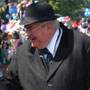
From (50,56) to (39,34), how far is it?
0.25 metres

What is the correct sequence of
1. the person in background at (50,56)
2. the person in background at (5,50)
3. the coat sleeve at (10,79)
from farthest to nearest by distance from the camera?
the person in background at (5,50) → the coat sleeve at (10,79) → the person in background at (50,56)

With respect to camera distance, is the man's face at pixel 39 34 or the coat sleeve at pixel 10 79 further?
the coat sleeve at pixel 10 79

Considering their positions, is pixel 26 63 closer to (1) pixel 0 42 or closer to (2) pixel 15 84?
(2) pixel 15 84

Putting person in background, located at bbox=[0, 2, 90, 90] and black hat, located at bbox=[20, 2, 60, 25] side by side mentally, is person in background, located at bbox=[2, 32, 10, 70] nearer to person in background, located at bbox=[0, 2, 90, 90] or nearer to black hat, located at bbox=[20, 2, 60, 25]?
person in background, located at bbox=[0, 2, 90, 90]

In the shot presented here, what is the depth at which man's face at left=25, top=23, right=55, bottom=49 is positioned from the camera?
2.65 m

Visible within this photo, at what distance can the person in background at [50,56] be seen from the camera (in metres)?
2.65

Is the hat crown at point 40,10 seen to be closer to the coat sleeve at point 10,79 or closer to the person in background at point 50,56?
the person in background at point 50,56

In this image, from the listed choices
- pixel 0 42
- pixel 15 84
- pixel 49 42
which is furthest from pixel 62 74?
pixel 0 42

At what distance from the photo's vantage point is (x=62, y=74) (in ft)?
8.70

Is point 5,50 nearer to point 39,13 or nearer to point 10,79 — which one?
point 10,79

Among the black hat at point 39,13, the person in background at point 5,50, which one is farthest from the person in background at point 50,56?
the person in background at point 5,50

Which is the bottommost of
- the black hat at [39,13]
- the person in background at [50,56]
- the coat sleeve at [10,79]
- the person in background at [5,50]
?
the person in background at [5,50]

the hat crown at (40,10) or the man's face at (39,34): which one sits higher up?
the hat crown at (40,10)

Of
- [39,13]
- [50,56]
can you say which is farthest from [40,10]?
[50,56]
